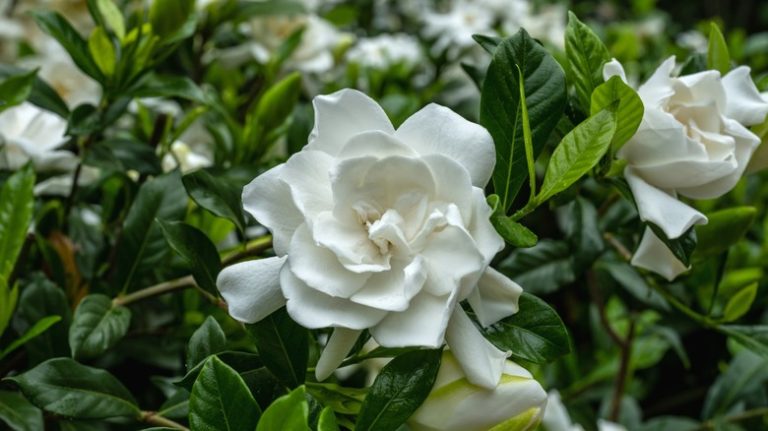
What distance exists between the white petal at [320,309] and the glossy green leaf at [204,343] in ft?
0.44

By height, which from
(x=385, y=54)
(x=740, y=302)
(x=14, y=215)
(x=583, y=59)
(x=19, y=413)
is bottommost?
(x=385, y=54)

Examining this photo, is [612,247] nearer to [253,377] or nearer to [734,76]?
[734,76]

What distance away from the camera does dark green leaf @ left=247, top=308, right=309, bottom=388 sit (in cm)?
71

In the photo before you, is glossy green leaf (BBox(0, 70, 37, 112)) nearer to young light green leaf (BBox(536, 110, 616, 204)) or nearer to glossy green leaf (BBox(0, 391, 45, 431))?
glossy green leaf (BBox(0, 391, 45, 431))

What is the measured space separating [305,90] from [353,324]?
1.09 metres

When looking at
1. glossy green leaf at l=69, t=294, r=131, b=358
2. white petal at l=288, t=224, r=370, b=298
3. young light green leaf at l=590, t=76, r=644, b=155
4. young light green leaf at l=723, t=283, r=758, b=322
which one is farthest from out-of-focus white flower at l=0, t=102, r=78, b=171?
young light green leaf at l=723, t=283, r=758, b=322

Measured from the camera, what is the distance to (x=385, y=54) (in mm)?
2035

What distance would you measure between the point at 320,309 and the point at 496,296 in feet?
0.47

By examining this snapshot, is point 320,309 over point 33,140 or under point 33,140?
over

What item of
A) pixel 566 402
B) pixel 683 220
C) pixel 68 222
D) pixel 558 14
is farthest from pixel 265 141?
pixel 558 14

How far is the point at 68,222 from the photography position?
1168mm

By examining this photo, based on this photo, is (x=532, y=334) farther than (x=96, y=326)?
No

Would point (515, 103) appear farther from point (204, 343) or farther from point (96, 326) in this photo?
point (96, 326)

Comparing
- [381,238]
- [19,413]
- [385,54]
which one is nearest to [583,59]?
[381,238]
